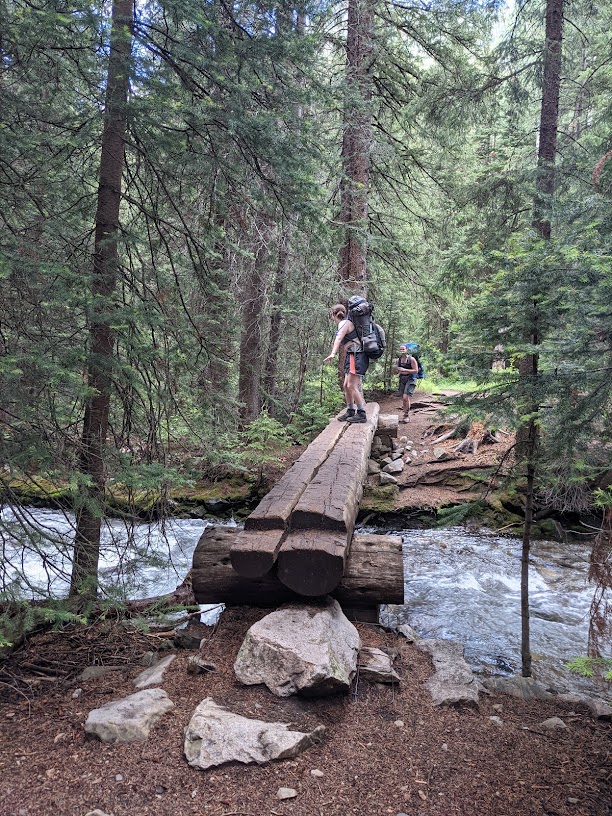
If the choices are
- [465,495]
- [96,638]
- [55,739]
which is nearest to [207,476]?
[465,495]

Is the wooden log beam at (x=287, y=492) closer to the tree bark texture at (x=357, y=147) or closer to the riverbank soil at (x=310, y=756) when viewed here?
the riverbank soil at (x=310, y=756)

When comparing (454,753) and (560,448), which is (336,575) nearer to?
(454,753)

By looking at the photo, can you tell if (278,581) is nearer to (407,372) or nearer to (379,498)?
(379,498)

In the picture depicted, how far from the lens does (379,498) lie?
434 inches

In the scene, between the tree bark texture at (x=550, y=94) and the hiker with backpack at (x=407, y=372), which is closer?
the tree bark texture at (x=550, y=94)

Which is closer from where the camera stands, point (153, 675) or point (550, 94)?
point (153, 675)

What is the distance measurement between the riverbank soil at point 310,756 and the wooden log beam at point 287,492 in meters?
1.00

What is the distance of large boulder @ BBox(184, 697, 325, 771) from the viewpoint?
307 centimetres

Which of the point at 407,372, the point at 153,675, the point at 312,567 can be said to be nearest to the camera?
the point at 153,675

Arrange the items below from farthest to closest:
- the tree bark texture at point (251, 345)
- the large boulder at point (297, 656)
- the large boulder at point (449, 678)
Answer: the tree bark texture at point (251, 345) < the large boulder at point (449, 678) < the large boulder at point (297, 656)

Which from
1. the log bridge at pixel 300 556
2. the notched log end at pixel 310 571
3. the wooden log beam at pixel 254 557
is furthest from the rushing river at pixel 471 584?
the notched log end at pixel 310 571

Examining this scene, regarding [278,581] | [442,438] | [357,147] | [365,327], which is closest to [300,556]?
[278,581]

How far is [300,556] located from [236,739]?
1.41 meters

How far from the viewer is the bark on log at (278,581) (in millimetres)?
4891
